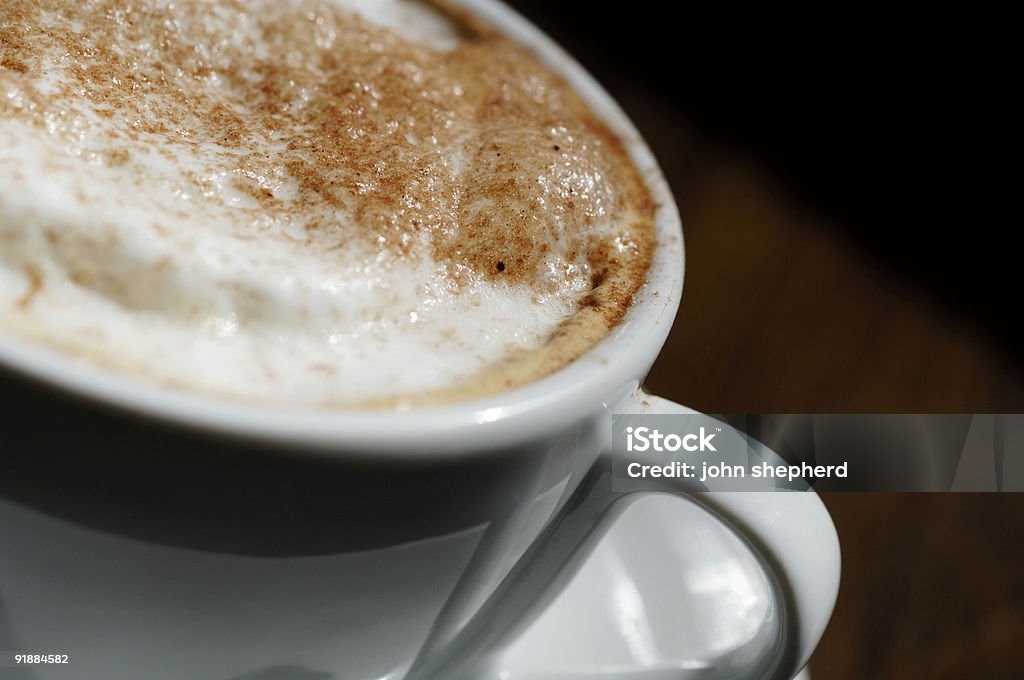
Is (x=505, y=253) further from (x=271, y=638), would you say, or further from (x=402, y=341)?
(x=271, y=638)

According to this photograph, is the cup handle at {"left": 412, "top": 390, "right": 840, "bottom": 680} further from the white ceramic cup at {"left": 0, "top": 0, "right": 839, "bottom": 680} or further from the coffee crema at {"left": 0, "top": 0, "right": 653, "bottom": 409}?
the coffee crema at {"left": 0, "top": 0, "right": 653, "bottom": 409}

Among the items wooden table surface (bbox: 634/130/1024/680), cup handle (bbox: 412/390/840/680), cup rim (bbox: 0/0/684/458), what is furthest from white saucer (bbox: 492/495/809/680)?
wooden table surface (bbox: 634/130/1024/680)

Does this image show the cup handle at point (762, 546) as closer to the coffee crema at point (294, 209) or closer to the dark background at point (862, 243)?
the coffee crema at point (294, 209)

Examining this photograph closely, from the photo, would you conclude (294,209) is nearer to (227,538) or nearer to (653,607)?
(227,538)

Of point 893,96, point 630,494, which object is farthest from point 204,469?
point 893,96

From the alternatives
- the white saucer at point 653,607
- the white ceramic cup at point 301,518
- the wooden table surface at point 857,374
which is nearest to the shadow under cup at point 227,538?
the white ceramic cup at point 301,518

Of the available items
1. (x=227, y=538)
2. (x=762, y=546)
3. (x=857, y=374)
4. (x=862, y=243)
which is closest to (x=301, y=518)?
(x=227, y=538)

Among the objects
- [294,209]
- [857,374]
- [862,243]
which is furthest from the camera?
[862,243]
